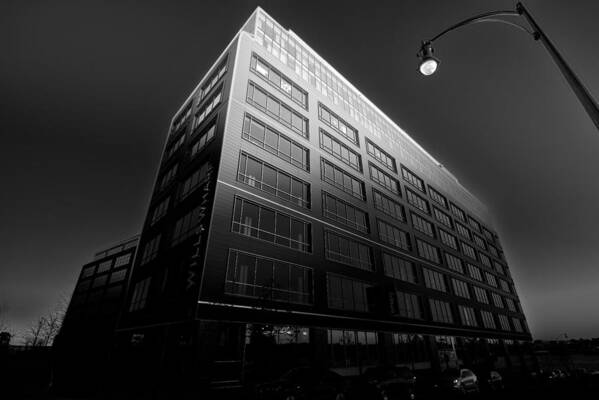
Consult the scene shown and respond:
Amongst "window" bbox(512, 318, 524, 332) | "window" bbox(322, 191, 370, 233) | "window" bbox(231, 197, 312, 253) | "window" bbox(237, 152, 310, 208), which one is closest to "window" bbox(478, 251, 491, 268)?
"window" bbox(512, 318, 524, 332)

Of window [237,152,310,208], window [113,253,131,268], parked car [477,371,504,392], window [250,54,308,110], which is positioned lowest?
parked car [477,371,504,392]

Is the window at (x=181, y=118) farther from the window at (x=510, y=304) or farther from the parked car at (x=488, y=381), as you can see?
the window at (x=510, y=304)

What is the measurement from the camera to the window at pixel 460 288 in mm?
42844

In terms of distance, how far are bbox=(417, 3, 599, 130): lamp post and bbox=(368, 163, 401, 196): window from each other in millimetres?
30682

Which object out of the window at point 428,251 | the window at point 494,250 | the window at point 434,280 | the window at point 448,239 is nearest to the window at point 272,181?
the window at point 434,280

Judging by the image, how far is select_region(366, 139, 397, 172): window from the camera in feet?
131

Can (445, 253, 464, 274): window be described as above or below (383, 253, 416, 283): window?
above

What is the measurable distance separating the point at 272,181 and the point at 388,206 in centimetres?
1922

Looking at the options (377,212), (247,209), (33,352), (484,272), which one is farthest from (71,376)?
(484,272)

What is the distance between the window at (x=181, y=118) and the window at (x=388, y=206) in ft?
77.8

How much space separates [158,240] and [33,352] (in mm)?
29916

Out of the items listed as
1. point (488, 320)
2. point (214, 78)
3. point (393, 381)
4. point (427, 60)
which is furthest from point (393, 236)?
point (427, 60)

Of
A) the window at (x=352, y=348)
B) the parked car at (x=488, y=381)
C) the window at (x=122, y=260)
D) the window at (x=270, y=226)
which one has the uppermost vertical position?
the window at (x=122, y=260)

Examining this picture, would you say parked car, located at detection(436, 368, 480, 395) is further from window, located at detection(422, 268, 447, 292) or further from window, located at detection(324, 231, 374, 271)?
window, located at detection(422, 268, 447, 292)
